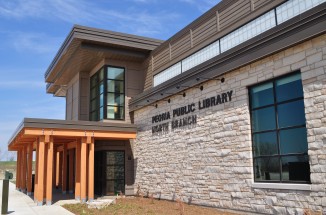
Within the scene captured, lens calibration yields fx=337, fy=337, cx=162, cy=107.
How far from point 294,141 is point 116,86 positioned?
12.5 metres

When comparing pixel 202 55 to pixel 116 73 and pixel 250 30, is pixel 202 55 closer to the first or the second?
pixel 250 30

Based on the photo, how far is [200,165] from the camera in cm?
1323

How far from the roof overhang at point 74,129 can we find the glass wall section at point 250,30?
24.1ft

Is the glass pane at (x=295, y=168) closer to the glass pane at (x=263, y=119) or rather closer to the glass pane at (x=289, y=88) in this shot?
the glass pane at (x=263, y=119)

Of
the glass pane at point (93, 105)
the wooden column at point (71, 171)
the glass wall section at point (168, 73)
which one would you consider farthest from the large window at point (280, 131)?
the wooden column at point (71, 171)

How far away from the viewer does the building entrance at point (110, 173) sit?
1880 centimetres

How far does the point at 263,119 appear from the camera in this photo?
10.7m

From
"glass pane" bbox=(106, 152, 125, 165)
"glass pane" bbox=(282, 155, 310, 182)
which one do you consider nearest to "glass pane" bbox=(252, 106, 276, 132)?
"glass pane" bbox=(282, 155, 310, 182)

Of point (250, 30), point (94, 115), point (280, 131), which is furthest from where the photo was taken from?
point (94, 115)

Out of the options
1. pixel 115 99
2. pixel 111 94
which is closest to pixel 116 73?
pixel 111 94

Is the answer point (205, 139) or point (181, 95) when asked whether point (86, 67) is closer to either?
point (181, 95)

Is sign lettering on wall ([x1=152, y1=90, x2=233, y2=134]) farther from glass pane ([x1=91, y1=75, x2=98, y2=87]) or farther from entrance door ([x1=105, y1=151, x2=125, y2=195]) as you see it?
glass pane ([x1=91, y1=75, x2=98, y2=87])

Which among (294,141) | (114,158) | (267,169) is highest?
(294,141)

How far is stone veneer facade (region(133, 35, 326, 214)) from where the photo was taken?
28.6 ft
